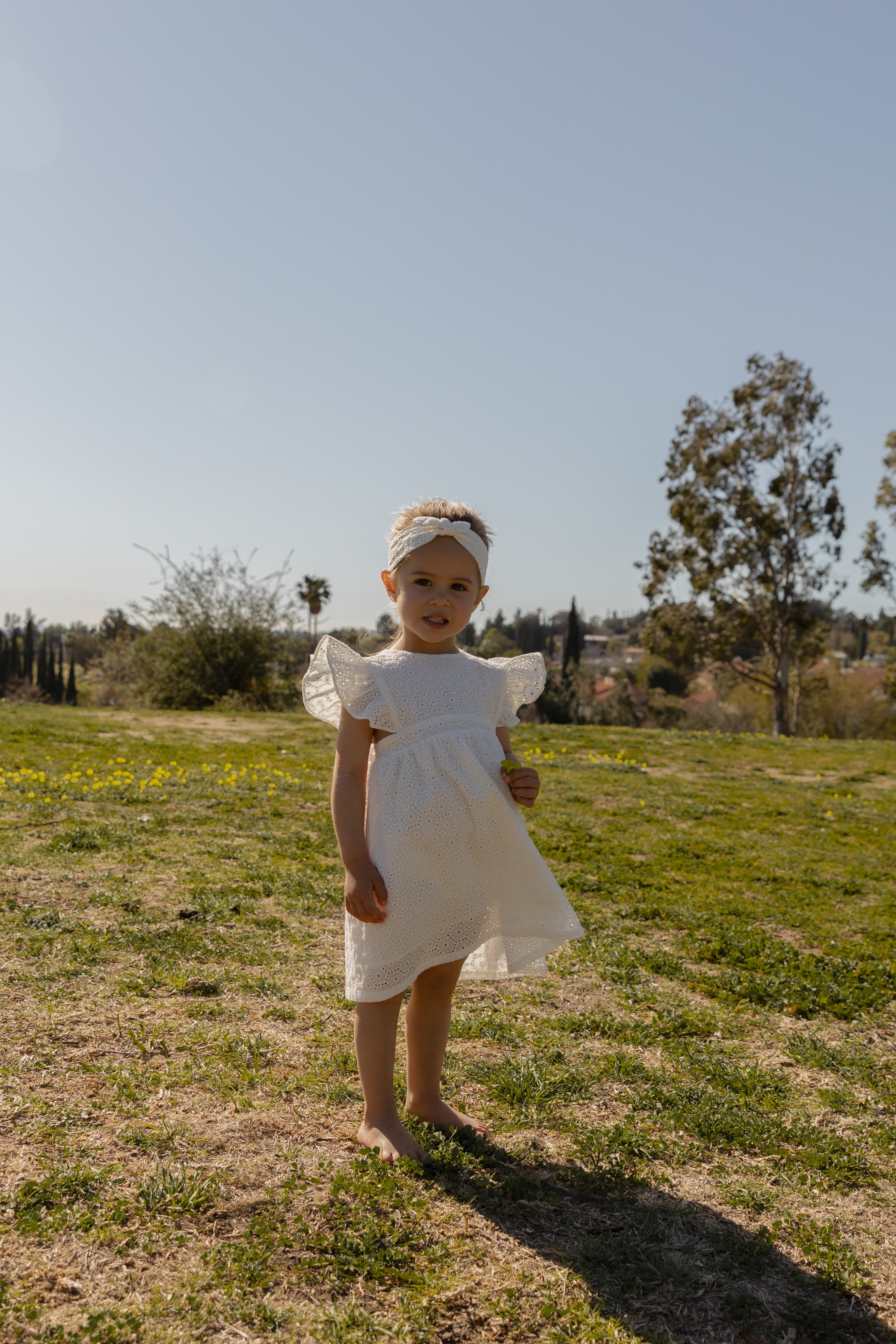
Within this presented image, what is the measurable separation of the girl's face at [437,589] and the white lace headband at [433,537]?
18 millimetres

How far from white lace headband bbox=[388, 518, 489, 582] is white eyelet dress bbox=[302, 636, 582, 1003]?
32cm

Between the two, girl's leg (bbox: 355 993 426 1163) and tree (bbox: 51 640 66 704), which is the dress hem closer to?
girl's leg (bbox: 355 993 426 1163)

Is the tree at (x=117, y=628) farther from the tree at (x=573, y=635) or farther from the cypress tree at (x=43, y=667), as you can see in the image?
the tree at (x=573, y=635)

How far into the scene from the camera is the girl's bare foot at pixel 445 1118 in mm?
2756

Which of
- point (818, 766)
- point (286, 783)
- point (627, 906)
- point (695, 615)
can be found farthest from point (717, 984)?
point (695, 615)

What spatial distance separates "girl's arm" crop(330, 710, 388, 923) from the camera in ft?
8.35

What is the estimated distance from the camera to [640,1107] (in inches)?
118

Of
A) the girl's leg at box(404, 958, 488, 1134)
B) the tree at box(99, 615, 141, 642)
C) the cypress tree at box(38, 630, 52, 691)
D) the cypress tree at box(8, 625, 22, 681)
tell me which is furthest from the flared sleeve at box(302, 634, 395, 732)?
the cypress tree at box(8, 625, 22, 681)

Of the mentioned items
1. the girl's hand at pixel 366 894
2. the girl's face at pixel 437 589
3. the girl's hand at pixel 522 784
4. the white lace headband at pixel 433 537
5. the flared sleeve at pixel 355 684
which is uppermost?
the white lace headband at pixel 433 537

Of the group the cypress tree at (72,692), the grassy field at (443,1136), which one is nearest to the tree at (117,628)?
the cypress tree at (72,692)

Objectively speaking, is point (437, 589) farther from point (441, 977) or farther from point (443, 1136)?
point (443, 1136)

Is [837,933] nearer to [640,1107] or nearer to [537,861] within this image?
[640,1107]

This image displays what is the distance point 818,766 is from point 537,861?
34.9 ft

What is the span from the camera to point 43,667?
5719cm
